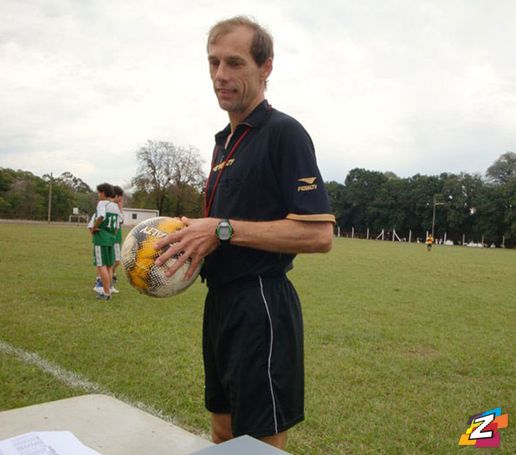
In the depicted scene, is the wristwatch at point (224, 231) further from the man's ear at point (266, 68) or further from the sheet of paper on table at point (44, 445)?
the sheet of paper on table at point (44, 445)

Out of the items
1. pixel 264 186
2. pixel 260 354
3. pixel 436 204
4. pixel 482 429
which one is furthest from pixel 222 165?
pixel 436 204

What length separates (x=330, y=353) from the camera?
6.56 m

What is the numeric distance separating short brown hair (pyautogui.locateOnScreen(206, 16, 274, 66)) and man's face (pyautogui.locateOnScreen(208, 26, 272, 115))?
18mm

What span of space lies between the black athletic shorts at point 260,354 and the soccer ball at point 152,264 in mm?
217

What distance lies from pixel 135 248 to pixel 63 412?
726 mm

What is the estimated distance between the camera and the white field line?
4426 mm

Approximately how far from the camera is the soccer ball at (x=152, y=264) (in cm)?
219

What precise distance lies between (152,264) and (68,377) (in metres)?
3.49

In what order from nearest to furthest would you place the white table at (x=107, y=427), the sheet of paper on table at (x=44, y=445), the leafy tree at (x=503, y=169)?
the sheet of paper on table at (x=44, y=445)
the white table at (x=107, y=427)
the leafy tree at (x=503, y=169)

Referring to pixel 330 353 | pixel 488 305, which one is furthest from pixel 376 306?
pixel 330 353

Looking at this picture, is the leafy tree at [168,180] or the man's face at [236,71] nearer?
the man's face at [236,71]

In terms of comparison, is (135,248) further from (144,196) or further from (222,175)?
(144,196)

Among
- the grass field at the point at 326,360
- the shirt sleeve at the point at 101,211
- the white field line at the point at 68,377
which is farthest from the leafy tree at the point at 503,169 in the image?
the white field line at the point at 68,377

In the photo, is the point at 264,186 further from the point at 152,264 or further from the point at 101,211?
the point at 101,211
